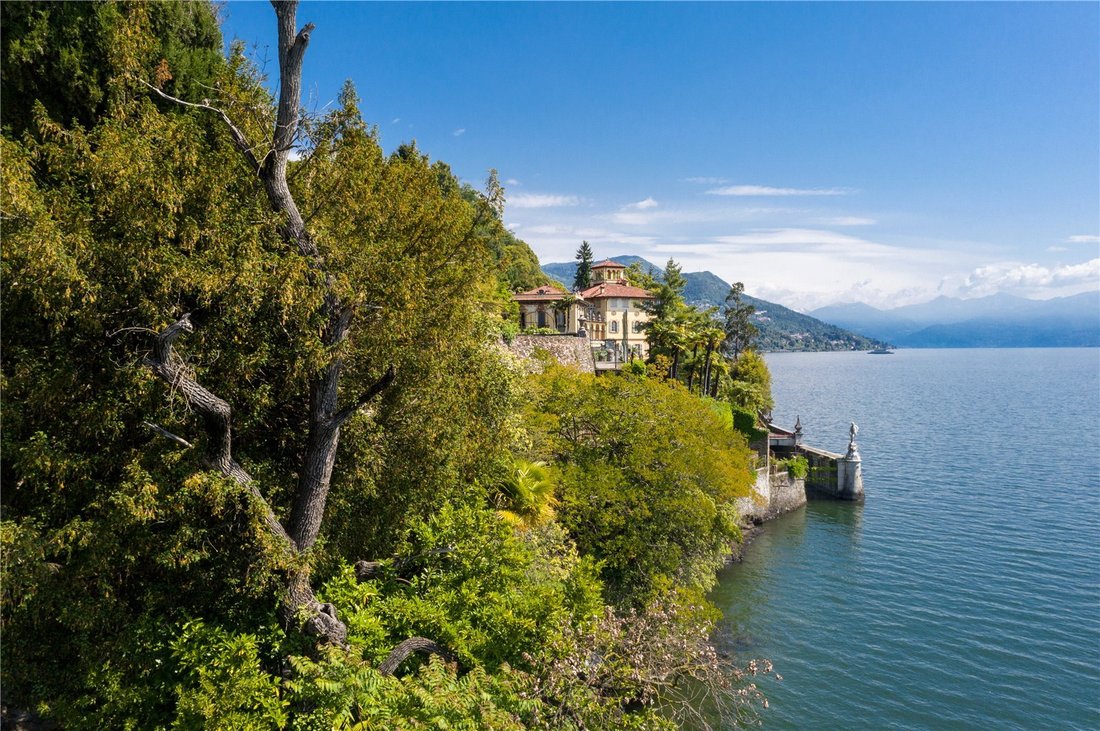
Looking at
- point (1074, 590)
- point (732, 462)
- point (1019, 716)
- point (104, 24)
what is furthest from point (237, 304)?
point (1074, 590)

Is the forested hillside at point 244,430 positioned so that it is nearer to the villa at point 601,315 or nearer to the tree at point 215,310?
the tree at point 215,310

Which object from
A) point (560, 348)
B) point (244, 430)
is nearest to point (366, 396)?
point (244, 430)

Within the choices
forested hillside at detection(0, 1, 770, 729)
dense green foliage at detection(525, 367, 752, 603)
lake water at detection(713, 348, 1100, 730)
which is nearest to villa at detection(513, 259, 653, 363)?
lake water at detection(713, 348, 1100, 730)

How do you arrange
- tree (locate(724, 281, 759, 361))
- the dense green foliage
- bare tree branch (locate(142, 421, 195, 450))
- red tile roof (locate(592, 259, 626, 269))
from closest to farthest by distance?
bare tree branch (locate(142, 421, 195, 450)) < the dense green foliage < tree (locate(724, 281, 759, 361)) < red tile roof (locate(592, 259, 626, 269))

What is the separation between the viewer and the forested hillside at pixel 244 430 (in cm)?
915

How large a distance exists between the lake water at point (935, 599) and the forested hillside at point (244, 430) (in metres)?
13.4

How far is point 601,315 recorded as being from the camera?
70375mm

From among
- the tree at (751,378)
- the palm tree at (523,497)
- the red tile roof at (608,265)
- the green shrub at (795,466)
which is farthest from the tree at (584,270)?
the palm tree at (523,497)

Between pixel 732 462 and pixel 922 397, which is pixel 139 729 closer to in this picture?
pixel 732 462

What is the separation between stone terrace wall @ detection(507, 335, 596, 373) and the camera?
34031 mm

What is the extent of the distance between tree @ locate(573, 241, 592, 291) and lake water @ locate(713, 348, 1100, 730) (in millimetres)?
48095

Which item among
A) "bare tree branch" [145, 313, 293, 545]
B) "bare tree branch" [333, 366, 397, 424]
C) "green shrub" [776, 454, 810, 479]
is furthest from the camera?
"green shrub" [776, 454, 810, 479]

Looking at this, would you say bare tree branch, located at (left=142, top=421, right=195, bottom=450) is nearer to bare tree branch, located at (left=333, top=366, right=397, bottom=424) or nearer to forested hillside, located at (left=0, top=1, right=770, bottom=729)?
Answer: forested hillside, located at (left=0, top=1, right=770, bottom=729)

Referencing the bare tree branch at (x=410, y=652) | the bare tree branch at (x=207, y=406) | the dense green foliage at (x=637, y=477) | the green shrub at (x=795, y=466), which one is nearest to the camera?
the bare tree branch at (x=207, y=406)
